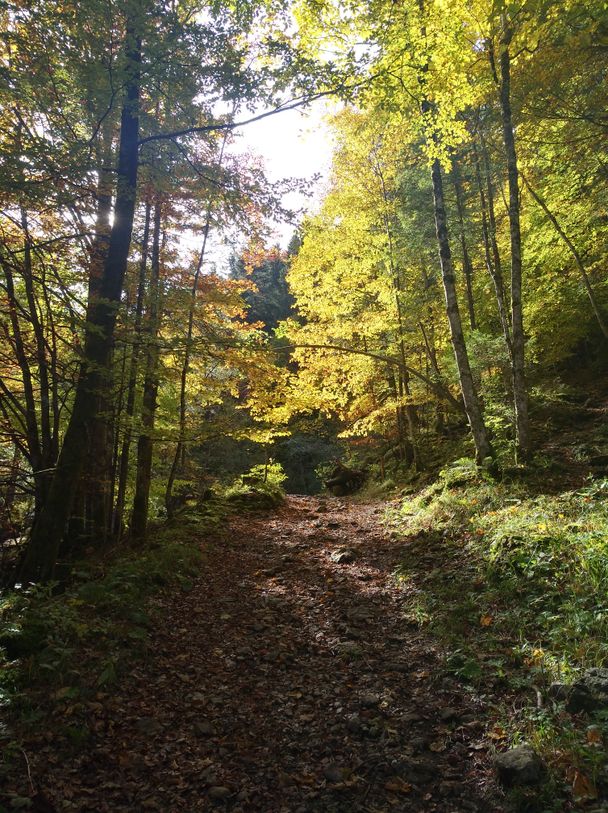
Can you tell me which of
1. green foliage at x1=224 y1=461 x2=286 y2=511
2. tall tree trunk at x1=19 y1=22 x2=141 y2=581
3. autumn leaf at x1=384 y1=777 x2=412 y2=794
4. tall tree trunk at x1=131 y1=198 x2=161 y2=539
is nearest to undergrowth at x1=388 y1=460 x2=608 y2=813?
autumn leaf at x1=384 y1=777 x2=412 y2=794

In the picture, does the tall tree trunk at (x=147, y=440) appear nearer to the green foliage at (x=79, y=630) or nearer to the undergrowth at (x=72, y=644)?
the undergrowth at (x=72, y=644)

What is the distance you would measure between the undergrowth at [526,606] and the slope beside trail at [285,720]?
347 mm

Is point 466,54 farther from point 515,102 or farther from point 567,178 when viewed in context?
point 567,178

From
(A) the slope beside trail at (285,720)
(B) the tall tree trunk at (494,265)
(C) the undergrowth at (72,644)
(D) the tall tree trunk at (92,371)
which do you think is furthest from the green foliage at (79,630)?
(B) the tall tree trunk at (494,265)

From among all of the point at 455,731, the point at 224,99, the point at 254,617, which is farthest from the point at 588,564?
the point at 224,99

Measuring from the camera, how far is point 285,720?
4031mm

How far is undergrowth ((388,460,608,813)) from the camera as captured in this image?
123 inches

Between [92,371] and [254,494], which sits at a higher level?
[92,371]

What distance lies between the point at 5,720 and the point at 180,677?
1612 millimetres

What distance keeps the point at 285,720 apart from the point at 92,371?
4.95 meters

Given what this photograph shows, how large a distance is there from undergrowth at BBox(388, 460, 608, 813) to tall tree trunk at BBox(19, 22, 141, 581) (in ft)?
16.7

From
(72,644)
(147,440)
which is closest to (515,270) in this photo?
(147,440)

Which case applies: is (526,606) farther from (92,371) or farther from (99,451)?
(99,451)

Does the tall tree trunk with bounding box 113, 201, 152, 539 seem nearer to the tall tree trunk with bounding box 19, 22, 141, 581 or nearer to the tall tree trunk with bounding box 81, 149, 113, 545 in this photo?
the tall tree trunk with bounding box 81, 149, 113, 545
